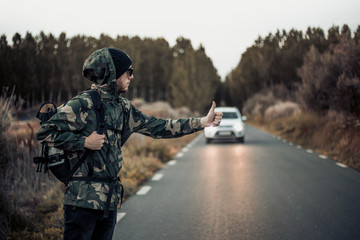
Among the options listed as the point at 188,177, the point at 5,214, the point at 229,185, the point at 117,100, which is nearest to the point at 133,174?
the point at 188,177

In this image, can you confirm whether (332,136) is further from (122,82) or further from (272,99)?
(272,99)

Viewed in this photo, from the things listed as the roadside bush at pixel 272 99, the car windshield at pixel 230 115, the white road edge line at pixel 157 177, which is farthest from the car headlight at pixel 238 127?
the roadside bush at pixel 272 99

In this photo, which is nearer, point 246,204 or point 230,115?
point 246,204

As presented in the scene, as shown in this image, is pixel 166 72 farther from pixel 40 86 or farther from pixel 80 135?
pixel 80 135

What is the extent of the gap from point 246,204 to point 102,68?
4368 millimetres

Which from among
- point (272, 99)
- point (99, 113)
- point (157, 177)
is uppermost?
point (272, 99)

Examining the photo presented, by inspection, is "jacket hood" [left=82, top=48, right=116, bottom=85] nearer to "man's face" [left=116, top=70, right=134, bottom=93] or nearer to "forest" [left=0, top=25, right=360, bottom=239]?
"man's face" [left=116, top=70, right=134, bottom=93]

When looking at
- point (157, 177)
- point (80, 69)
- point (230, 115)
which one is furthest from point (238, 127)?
point (80, 69)

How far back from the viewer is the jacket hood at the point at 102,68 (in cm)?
279

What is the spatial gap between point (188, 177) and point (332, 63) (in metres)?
9.22

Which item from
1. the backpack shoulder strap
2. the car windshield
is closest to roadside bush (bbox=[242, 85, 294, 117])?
the car windshield

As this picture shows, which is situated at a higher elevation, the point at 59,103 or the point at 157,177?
the point at 59,103

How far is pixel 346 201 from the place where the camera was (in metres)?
6.62

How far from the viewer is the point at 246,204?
6535mm
